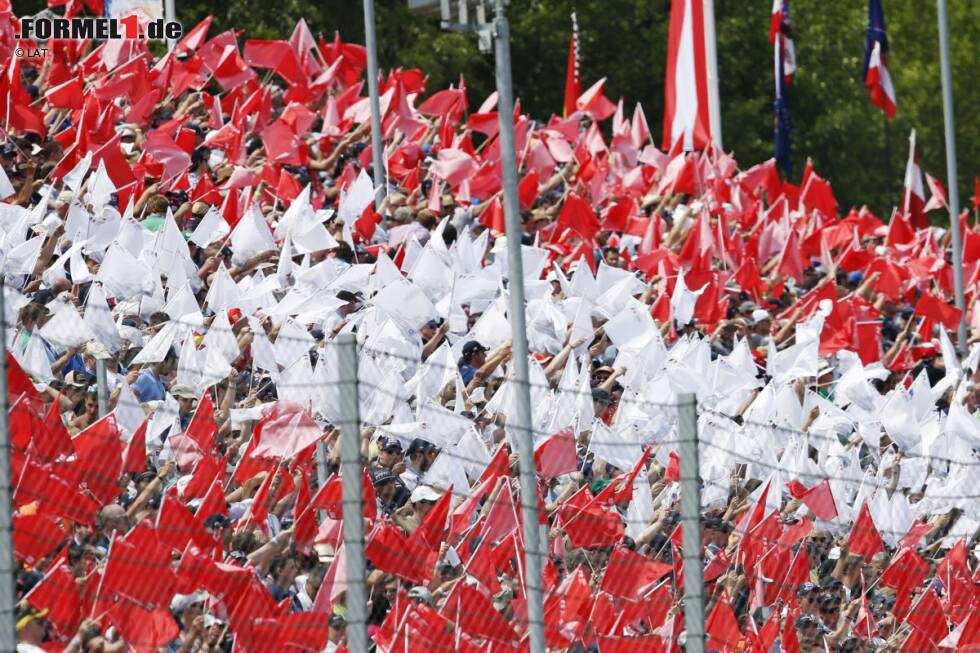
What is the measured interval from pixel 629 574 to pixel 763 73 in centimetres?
2884

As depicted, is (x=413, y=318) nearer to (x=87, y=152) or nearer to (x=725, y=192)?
(x=87, y=152)

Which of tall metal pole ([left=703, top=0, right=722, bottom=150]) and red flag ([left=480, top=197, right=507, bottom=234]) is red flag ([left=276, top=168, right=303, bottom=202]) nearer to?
red flag ([left=480, top=197, right=507, bottom=234])

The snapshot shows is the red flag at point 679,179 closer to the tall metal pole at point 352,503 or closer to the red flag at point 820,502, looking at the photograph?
the red flag at point 820,502

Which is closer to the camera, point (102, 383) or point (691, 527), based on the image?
point (691, 527)

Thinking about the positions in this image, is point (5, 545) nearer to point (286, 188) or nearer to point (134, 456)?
point (134, 456)

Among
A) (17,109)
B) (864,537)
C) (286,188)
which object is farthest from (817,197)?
(864,537)

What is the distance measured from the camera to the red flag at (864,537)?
866 cm

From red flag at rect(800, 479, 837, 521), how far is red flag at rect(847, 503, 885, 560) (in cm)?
26

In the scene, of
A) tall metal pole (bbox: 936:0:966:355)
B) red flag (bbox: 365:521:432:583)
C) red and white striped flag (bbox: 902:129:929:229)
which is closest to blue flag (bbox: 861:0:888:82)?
red and white striped flag (bbox: 902:129:929:229)

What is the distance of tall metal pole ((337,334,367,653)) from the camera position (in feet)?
18.0

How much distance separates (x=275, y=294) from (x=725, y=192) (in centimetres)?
759

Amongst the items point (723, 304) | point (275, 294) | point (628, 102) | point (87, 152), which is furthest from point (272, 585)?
point (628, 102)

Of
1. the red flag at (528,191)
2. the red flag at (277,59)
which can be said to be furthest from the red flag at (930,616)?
the red flag at (277,59)

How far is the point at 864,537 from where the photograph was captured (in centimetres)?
869
